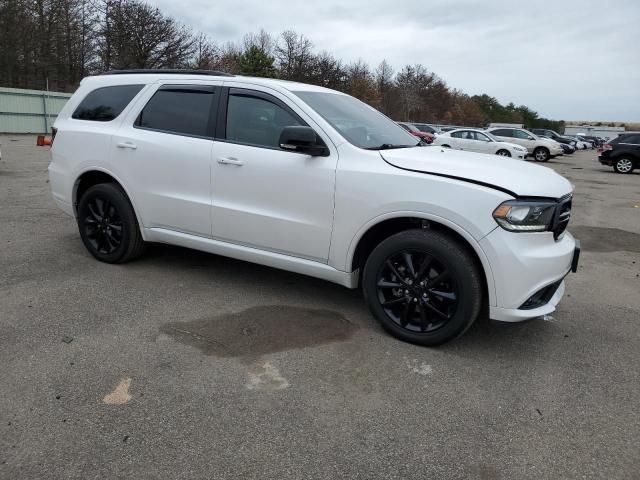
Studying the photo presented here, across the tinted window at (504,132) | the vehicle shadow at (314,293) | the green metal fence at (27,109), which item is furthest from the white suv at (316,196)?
the tinted window at (504,132)

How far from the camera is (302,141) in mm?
3684

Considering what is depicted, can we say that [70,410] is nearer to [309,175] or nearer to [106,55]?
[309,175]

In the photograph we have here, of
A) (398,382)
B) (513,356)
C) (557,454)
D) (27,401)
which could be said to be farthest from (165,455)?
(513,356)

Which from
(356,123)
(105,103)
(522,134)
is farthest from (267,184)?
(522,134)

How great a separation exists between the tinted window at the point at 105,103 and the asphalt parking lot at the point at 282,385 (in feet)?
4.92

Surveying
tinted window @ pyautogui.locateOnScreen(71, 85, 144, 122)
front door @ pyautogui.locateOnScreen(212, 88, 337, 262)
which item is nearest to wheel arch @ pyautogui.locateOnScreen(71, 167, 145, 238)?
tinted window @ pyautogui.locateOnScreen(71, 85, 144, 122)

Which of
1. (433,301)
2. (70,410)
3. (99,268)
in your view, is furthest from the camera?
(99,268)

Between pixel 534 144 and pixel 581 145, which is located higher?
pixel 581 145

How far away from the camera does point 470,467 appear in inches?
96.5

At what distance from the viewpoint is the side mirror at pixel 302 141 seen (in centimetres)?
367

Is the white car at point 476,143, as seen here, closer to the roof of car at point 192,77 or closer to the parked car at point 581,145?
the roof of car at point 192,77

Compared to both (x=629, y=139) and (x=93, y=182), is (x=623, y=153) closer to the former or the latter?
(x=629, y=139)

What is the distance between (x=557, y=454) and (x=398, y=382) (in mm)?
951

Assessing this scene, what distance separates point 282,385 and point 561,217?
220cm
